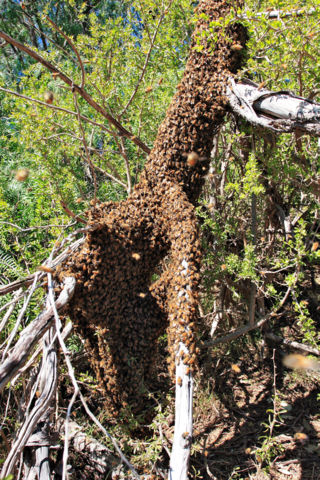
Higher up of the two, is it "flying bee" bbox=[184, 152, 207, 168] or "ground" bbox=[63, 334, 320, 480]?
"flying bee" bbox=[184, 152, 207, 168]

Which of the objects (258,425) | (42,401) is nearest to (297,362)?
(258,425)

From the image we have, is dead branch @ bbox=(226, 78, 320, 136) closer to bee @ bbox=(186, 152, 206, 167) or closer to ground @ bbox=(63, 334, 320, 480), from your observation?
bee @ bbox=(186, 152, 206, 167)

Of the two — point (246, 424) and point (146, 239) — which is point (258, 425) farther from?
point (146, 239)

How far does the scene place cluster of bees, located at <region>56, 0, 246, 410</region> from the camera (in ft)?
9.04

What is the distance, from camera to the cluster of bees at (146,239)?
276 cm

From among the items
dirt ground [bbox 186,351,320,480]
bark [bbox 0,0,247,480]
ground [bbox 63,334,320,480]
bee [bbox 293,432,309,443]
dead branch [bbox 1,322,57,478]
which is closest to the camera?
dead branch [bbox 1,322,57,478]

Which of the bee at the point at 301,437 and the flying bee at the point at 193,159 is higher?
the flying bee at the point at 193,159

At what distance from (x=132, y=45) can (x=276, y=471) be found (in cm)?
471

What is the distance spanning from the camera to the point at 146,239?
9.64 ft

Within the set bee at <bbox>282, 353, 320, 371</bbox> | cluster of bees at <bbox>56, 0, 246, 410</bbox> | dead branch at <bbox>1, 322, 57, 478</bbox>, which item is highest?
cluster of bees at <bbox>56, 0, 246, 410</bbox>

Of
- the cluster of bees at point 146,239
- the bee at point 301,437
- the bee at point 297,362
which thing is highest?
the cluster of bees at point 146,239

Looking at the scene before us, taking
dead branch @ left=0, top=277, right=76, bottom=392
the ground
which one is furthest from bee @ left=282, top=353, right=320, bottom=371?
dead branch @ left=0, top=277, right=76, bottom=392

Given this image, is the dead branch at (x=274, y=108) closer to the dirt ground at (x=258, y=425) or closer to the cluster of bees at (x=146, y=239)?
the cluster of bees at (x=146, y=239)

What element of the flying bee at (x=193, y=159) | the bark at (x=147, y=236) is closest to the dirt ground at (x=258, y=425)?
the bark at (x=147, y=236)
